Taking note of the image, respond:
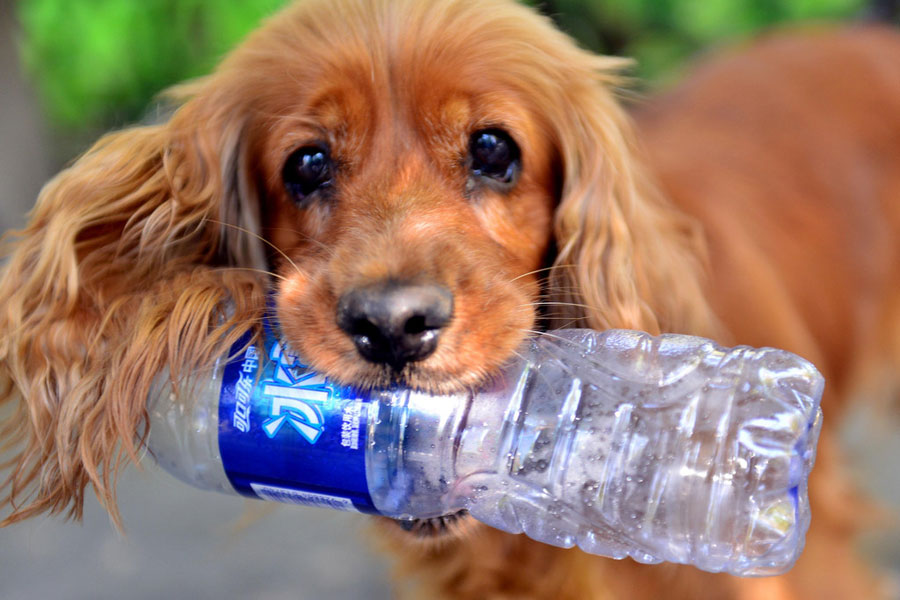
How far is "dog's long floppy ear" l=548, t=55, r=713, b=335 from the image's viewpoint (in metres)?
1.71

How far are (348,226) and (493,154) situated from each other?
0.31 metres

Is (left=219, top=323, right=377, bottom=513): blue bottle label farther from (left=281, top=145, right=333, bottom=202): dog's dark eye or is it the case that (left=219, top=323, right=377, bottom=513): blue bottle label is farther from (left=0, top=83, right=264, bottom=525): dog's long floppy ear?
(left=281, top=145, right=333, bottom=202): dog's dark eye

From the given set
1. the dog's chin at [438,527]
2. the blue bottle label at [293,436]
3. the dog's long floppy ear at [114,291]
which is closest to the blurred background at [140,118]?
the dog's long floppy ear at [114,291]

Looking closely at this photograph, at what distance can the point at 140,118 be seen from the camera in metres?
3.83

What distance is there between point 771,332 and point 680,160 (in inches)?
21.4

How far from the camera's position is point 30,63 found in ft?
12.5

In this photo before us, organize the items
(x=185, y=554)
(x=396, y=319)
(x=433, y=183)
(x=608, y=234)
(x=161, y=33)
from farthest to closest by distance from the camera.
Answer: (x=161, y=33) < (x=185, y=554) < (x=608, y=234) < (x=433, y=183) < (x=396, y=319)

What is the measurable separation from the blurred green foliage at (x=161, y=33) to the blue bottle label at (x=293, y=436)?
2378 mm

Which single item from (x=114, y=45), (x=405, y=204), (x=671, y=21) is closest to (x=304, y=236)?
(x=405, y=204)

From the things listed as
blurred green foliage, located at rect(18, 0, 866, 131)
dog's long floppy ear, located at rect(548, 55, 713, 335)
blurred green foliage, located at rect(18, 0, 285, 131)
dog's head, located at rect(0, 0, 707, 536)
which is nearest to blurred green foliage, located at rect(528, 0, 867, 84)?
blurred green foliage, located at rect(18, 0, 866, 131)

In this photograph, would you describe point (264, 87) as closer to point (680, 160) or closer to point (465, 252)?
point (465, 252)

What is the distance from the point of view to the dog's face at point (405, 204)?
1331mm

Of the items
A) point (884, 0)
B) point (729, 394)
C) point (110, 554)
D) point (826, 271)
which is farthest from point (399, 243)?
point (884, 0)

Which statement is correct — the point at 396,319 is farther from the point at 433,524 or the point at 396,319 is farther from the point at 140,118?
the point at 140,118
